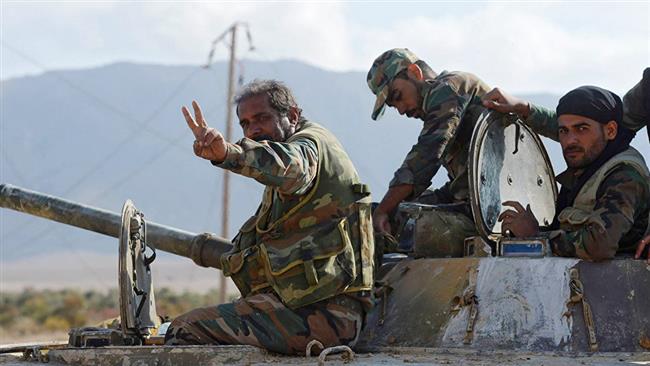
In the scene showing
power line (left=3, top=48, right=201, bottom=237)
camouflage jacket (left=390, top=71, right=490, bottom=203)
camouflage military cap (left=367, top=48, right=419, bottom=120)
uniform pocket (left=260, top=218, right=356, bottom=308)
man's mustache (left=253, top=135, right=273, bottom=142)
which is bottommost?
uniform pocket (left=260, top=218, right=356, bottom=308)

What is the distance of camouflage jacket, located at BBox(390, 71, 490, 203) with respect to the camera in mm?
9109

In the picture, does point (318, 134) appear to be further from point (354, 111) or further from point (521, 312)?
point (354, 111)

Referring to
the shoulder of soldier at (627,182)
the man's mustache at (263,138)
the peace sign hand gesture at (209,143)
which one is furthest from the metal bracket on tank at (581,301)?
the peace sign hand gesture at (209,143)

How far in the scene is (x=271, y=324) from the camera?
7812 millimetres

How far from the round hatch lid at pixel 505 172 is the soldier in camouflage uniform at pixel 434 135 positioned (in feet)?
0.67

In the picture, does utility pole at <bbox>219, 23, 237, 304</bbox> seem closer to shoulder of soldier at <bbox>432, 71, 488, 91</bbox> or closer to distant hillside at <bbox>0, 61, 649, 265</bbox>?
shoulder of soldier at <bbox>432, 71, 488, 91</bbox>

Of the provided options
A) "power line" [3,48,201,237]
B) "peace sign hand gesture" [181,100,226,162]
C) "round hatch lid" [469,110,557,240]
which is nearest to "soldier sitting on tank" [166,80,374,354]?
"peace sign hand gesture" [181,100,226,162]

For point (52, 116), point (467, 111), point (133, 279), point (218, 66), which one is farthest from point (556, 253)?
point (218, 66)

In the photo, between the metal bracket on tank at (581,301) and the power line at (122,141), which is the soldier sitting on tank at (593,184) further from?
the power line at (122,141)

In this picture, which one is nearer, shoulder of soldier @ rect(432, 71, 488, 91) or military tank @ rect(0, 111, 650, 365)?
military tank @ rect(0, 111, 650, 365)

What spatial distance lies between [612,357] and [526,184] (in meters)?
2.20

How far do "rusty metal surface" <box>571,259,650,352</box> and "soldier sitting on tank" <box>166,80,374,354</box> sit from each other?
1160 mm

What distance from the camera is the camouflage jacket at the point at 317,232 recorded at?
25.5 ft

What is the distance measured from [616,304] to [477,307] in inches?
29.1
